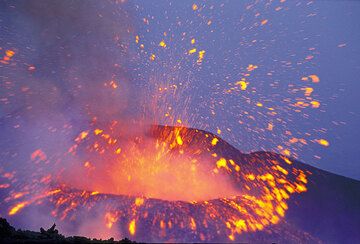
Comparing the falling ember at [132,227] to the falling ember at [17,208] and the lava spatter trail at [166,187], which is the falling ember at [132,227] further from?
the falling ember at [17,208]

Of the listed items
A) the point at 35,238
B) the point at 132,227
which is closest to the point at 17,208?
the point at 132,227

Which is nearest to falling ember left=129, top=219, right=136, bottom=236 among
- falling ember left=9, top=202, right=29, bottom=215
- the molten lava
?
the molten lava

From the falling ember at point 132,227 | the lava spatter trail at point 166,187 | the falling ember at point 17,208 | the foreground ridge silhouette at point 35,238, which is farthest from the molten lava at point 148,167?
the foreground ridge silhouette at point 35,238

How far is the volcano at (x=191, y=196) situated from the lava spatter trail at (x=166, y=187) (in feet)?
0.06

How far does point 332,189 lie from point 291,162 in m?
1.60

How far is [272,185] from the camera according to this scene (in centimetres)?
799

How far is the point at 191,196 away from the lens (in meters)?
6.19

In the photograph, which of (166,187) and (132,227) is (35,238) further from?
(166,187)

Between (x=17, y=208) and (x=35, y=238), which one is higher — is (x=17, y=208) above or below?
below

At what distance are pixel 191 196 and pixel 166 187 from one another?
0.59 m

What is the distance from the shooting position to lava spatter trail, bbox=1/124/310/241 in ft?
14.2

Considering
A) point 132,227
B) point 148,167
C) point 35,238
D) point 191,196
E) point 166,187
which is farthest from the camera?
point 148,167

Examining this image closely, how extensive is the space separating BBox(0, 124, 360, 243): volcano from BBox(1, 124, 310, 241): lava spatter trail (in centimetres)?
2

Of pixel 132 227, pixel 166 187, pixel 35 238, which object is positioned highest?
pixel 35 238
